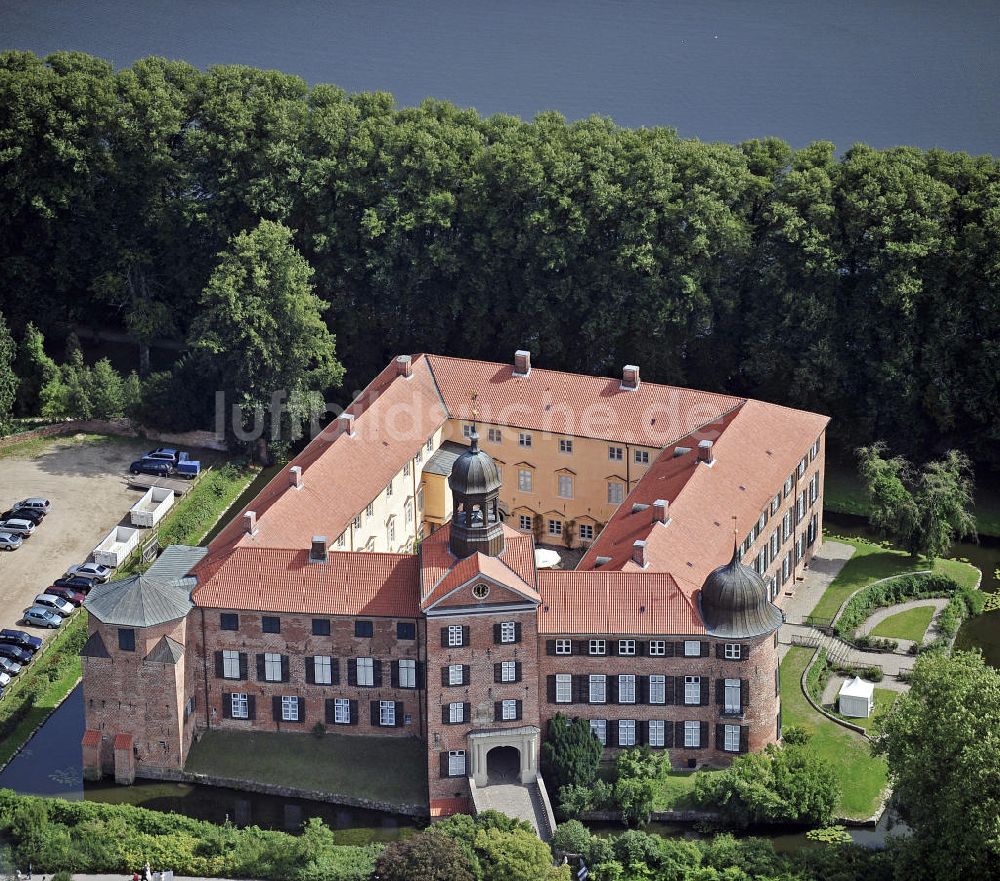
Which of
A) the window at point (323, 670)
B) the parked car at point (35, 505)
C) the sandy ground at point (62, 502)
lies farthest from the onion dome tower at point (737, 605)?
the parked car at point (35, 505)

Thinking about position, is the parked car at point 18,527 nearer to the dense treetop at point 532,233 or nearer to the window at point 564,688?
the dense treetop at point 532,233

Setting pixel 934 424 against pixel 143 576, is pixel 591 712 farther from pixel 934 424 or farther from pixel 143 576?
pixel 934 424

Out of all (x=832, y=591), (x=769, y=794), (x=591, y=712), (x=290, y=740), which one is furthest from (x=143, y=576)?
(x=832, y=591)

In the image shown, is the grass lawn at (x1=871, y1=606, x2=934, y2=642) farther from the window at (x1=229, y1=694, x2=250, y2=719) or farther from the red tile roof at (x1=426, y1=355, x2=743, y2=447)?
the window at (x1=229, y1=694, x2=250, y2=719)

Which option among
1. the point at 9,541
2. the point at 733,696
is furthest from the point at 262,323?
the point at 733,696

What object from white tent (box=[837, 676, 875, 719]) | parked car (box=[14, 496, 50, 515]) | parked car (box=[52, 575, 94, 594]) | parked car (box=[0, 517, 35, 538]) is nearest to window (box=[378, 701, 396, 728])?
parked car (box=[52, 575, 94, 594])
